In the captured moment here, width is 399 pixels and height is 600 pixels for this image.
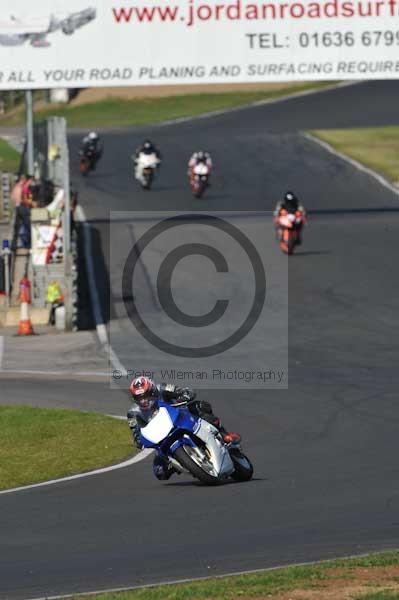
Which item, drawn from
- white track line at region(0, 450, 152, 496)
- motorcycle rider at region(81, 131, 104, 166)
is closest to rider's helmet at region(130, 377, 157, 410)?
white track line at region(0, 450, 152, 496)

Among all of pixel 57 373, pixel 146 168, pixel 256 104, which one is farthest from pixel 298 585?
pixel 256 104

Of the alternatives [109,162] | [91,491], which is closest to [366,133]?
[109,162]

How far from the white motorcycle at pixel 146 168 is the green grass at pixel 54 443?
75.5 feet

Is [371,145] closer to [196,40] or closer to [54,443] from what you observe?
[196,40]

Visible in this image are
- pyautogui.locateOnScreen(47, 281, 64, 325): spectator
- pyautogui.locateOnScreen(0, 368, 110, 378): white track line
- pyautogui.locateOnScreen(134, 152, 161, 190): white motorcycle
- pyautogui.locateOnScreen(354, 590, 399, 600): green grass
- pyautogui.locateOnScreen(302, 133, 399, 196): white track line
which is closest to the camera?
pyautogui.locateOnScreen(354, 590, 399, 600): green grass

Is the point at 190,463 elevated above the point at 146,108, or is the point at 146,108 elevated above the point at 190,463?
the point at 146,108

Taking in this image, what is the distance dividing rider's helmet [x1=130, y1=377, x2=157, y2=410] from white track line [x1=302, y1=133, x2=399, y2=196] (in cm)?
2989

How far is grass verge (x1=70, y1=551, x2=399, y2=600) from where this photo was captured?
357 inches

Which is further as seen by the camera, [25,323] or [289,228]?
[289,228]

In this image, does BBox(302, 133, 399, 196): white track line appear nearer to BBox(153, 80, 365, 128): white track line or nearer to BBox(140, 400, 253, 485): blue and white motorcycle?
BBox(153, 80, 365, 128): white track line

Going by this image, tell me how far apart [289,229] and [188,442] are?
66.0 feet

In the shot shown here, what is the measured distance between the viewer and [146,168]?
4325cm

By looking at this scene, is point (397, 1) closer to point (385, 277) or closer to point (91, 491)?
point (385, 277)

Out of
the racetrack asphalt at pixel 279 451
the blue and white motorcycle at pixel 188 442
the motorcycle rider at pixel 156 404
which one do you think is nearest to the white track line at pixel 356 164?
the racetrack asphalt at pixel 279 451
